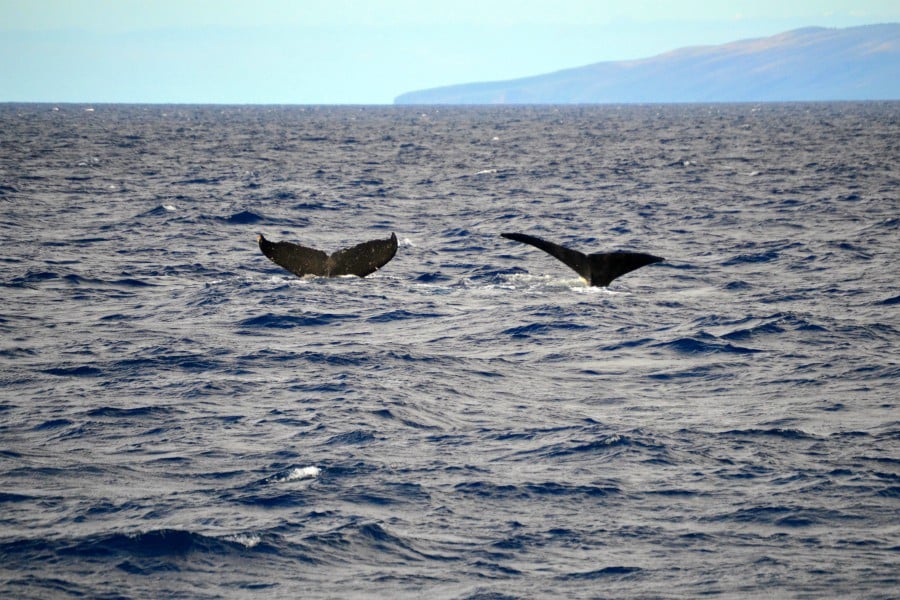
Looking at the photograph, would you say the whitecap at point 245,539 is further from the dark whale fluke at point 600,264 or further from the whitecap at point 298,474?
the dark whale fluke at point 600,264

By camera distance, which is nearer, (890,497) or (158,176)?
(890,497)

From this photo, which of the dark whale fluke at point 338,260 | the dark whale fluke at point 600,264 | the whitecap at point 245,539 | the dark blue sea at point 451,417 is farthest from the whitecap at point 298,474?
the dark whale fluke at point 338,260

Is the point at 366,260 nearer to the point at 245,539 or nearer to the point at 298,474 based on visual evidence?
the point at 298,474

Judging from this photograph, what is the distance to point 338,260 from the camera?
2636 centimetres

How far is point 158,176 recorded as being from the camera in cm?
5572

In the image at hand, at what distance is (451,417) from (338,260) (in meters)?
12.3

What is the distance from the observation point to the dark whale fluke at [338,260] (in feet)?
83.4

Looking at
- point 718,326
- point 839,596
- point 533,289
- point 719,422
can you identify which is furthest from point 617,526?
point 533,289

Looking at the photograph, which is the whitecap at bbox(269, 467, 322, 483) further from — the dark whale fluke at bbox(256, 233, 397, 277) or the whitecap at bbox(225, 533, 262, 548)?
the dark whale fluke at bbox(256, 233, 397, 277)

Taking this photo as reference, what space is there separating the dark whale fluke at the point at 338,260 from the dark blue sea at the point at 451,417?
485 mm

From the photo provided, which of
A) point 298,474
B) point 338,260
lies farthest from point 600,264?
point 298,474

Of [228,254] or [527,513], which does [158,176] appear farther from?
[527,513]

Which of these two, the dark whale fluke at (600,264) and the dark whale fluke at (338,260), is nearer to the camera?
the dark whale fluke at (600,264)

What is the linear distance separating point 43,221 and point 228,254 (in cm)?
866
